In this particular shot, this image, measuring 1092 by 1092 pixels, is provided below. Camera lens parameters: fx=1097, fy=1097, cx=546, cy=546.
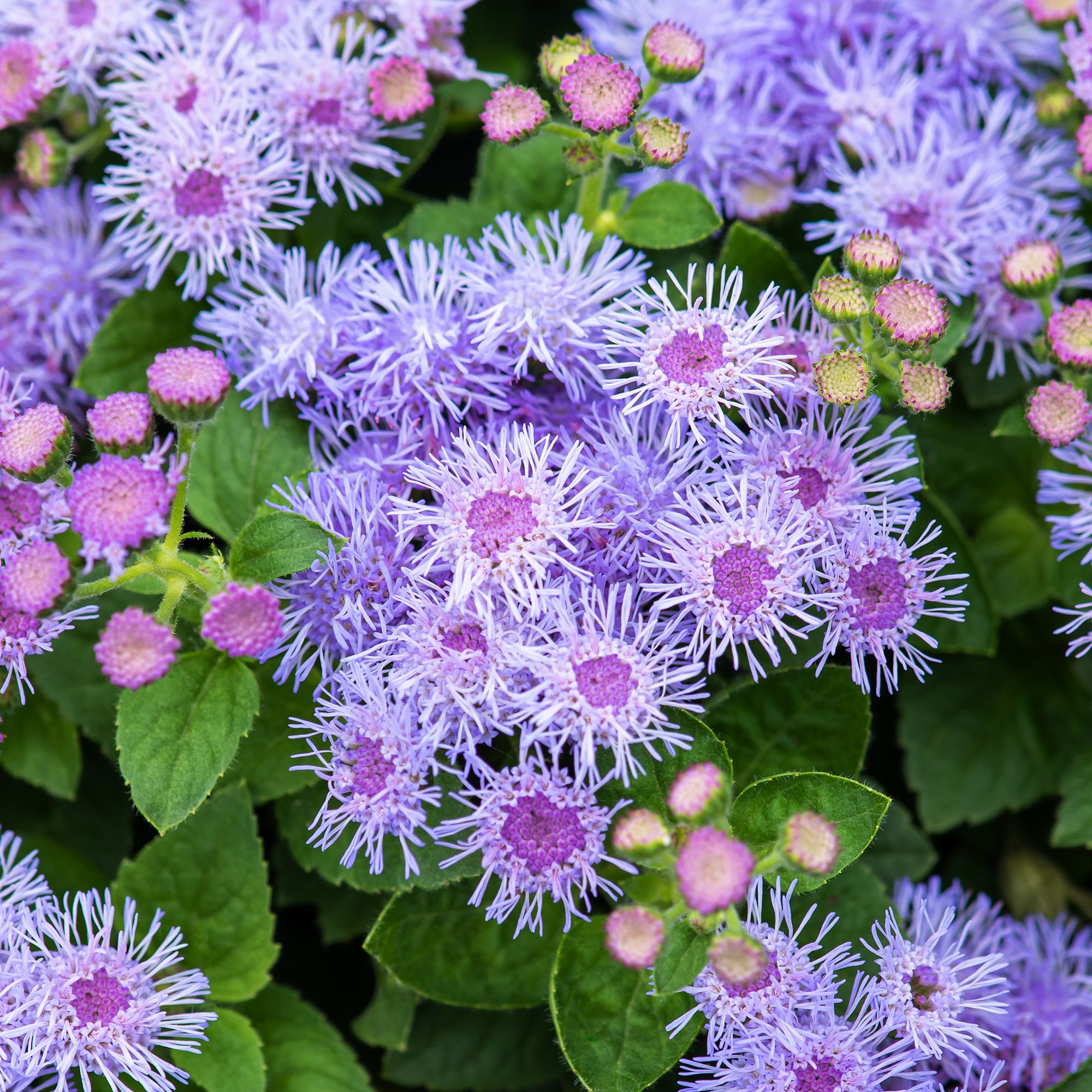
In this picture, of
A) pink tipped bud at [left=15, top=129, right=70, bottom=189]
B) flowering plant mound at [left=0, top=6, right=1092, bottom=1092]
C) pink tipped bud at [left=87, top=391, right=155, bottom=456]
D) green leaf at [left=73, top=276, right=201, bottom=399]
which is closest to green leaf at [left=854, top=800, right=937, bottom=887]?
flowering plant mound at [left=0, top=6, right=1092, bottom=1092]

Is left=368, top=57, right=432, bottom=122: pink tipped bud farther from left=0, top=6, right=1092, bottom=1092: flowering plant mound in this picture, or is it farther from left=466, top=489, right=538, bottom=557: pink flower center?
left=466, top=489, right=538, bottom=557: pink flower center

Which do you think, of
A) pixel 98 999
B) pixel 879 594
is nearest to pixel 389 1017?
pixel 98 999

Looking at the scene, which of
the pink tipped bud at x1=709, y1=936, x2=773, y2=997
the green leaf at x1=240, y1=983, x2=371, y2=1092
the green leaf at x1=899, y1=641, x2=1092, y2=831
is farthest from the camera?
the green leaf at x1=899, y1=641, x2=1092, y2=831

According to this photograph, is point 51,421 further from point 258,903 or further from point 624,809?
point 624,809

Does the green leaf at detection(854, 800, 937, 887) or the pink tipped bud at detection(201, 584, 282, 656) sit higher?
the pink tipped bud at detection(201, 584, 282, 656)

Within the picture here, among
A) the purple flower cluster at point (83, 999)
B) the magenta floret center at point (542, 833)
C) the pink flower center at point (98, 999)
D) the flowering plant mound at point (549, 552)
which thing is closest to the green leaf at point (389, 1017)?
the flowering plant mound at point (549, 552)

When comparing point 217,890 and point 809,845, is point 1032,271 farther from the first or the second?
point 217,890

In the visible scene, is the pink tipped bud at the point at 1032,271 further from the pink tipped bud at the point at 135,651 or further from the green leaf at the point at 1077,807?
the pink tipped bud at the point at 135,651
